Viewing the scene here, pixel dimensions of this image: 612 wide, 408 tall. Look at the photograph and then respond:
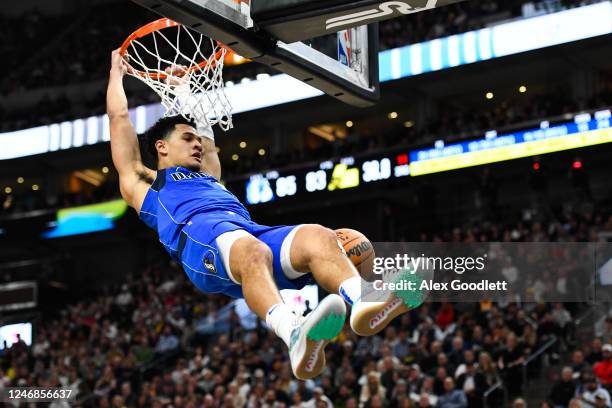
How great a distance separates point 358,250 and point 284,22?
4.65 ft

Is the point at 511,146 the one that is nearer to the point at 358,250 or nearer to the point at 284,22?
the point at 358,250

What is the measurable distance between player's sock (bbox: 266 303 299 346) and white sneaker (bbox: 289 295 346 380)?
0.07m

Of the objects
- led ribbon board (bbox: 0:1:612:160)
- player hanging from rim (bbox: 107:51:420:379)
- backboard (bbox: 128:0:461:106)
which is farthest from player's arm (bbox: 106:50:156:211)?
led ribbon board (bbox: 0:1:612:160)

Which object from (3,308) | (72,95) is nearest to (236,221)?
(3,308)

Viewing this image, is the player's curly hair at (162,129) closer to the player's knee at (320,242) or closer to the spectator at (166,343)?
the player's knee at (320,242)

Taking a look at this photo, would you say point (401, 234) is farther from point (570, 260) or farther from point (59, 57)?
point (570, 260)

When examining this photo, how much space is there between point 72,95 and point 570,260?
24.3 metres

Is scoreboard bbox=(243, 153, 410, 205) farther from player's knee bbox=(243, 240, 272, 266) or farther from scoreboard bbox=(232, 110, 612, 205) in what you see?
player's knee bbox=(243, 240, 272, 266)

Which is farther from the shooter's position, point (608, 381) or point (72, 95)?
point (72, 95)

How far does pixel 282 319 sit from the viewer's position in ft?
18.2

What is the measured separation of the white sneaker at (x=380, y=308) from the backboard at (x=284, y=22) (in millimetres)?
1500

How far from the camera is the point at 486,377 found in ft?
43.9

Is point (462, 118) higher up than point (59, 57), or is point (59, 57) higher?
point (59, 57)

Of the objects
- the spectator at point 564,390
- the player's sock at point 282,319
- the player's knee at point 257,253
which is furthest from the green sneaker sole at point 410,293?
the spectator at point 564,390
